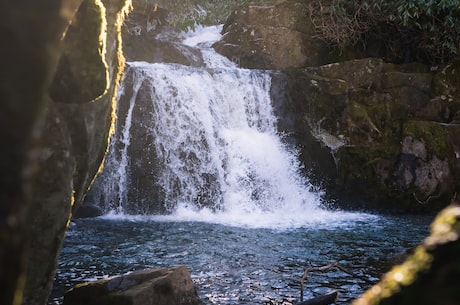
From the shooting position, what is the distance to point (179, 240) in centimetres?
988

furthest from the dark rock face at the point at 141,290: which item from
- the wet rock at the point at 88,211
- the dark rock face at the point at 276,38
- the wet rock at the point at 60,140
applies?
the dark rock face at the point at 276,38

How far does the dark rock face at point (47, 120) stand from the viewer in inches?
45.3

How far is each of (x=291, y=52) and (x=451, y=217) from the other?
18.6m

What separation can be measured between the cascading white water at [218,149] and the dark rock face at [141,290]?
749cm

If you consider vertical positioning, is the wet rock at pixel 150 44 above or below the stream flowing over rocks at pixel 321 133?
above

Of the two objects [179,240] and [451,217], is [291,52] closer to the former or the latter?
[179,240]

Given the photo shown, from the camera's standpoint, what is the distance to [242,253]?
882 cm

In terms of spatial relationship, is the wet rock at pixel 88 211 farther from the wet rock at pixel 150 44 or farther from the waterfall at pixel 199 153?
the wet rock at pixel 150 44

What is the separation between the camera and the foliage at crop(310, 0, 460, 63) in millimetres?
17531

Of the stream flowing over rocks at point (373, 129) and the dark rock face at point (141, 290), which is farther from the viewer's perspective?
the stream flowing over rocks at point (373, 129)

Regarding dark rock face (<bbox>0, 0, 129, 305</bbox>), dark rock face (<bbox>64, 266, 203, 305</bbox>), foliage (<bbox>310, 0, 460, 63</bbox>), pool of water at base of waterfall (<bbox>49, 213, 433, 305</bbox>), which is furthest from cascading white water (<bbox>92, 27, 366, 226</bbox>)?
dark rock face (<bbox>0, 0, 129, 305</bbox>)

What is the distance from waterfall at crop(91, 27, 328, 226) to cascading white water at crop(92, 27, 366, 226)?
0.10 feet

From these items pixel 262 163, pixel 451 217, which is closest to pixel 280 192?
pixel 262 163

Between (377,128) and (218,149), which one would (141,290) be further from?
(377,128)
